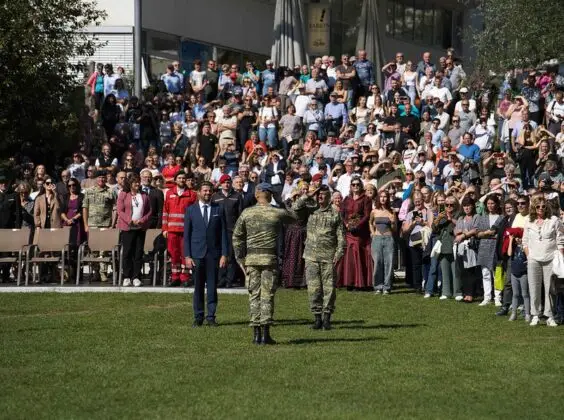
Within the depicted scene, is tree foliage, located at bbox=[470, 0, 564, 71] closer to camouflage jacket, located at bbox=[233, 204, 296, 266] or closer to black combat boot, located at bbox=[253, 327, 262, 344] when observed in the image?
camouflage jacket, located at bbox=[233, 204, 296, 266]

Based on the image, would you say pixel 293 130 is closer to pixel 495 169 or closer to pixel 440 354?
pixel 495 169

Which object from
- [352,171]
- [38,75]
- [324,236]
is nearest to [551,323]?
[324,236]

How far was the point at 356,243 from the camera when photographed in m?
25.8

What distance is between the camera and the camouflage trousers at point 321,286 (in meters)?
19.1

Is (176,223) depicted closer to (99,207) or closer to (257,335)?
(99,207)

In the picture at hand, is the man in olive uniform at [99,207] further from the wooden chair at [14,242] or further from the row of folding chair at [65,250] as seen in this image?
the wooden chair at [14,242]

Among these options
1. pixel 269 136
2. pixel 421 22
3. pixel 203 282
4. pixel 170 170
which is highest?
pixel 421 22

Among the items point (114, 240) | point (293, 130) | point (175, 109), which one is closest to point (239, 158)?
point (293, 130)

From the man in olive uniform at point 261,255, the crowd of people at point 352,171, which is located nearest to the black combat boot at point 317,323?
the crowd of people at point 352,171

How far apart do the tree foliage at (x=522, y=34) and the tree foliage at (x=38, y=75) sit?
37.3 ft

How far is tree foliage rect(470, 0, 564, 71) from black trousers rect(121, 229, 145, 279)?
50.3 ft

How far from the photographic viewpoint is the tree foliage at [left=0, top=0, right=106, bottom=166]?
32188 mm

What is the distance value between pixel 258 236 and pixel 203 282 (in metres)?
2.35

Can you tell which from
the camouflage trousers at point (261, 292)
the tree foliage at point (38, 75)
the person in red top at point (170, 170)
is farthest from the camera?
the tree foliage at point (38, 75)
